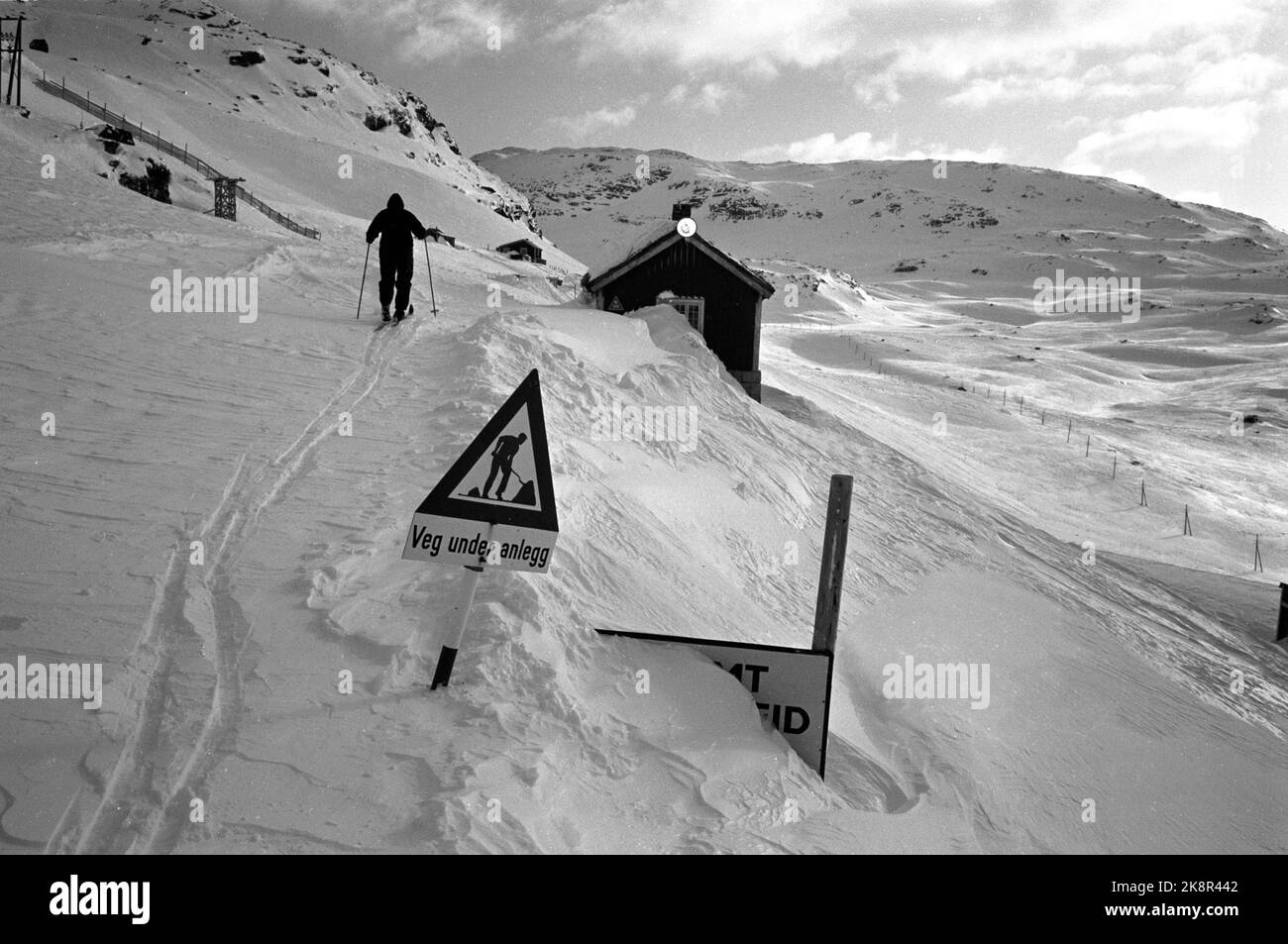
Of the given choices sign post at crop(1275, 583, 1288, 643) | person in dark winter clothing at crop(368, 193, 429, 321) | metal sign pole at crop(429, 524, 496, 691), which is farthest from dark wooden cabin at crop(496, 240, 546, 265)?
metal sign pole at crop(429, 524, 496, 691)

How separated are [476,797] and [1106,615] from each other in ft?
40.2

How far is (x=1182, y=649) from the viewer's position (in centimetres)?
1212

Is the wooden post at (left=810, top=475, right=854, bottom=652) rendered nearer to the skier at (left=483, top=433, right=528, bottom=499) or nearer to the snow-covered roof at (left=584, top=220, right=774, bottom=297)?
the skier at (left=483, top=433, right=528, bottom=499)

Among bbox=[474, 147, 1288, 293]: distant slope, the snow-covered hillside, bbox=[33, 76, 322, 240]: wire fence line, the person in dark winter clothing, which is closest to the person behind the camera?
the snow-covered hillside

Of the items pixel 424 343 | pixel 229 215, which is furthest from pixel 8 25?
pixel 424 343

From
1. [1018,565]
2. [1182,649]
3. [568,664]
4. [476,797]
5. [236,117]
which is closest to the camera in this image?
[476,797]

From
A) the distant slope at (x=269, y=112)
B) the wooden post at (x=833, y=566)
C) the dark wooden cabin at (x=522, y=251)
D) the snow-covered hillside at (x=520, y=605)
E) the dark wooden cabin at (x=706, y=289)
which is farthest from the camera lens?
the distant slope at (x=269, y=112)

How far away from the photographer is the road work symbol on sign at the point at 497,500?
3928 mm

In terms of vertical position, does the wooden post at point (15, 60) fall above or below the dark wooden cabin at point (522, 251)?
above

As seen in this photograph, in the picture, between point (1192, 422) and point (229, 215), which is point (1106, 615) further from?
point (229, 215)

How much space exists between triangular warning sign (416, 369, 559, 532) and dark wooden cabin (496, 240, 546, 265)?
161ft

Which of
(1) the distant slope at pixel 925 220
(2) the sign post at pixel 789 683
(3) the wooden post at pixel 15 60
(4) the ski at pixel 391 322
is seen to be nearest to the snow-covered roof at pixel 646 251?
(4) the ski at pixel 391 322

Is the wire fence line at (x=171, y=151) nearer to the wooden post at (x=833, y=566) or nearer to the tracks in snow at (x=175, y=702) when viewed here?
the tracks in snow at (x=175, y=702)

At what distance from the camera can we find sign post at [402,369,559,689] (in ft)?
12.9
